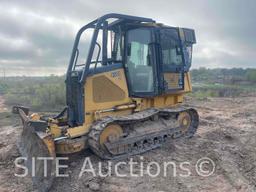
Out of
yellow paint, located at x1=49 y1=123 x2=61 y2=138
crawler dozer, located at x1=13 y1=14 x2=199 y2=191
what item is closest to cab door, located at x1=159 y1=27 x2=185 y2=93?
crawler dozer, located at x1=13 y1=14 x2=199 y2=191

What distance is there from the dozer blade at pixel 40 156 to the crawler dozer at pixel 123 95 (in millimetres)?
24

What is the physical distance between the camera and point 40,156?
6.11m

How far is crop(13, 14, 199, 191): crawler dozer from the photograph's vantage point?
265 inches

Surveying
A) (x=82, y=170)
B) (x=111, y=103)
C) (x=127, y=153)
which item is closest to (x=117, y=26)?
(x=111, y=103)

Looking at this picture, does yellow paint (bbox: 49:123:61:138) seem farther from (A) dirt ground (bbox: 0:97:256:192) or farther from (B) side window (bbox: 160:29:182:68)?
(B) side window (bbox: 160:29:182:68)

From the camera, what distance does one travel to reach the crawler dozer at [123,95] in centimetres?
672

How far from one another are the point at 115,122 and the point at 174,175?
166 cm

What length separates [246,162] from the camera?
7.17 m

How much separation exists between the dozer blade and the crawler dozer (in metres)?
0.02

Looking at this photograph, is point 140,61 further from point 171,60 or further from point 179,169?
point 179,169

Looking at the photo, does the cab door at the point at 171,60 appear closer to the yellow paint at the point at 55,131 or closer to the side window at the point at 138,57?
the side window at the point at 138,57

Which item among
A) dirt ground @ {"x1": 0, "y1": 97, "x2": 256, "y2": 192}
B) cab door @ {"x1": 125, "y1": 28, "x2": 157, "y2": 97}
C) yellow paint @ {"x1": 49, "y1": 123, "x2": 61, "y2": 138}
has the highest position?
cab door @ {"x1": 125, "y1": 28, "x2": 157, "y2": 97}

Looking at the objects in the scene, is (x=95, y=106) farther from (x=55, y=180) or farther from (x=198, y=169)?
(x=198, y=169)

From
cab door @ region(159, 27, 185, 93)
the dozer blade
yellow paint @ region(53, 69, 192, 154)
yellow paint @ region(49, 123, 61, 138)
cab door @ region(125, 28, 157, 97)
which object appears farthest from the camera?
cab door @ region(159, 27, 185, 93)
